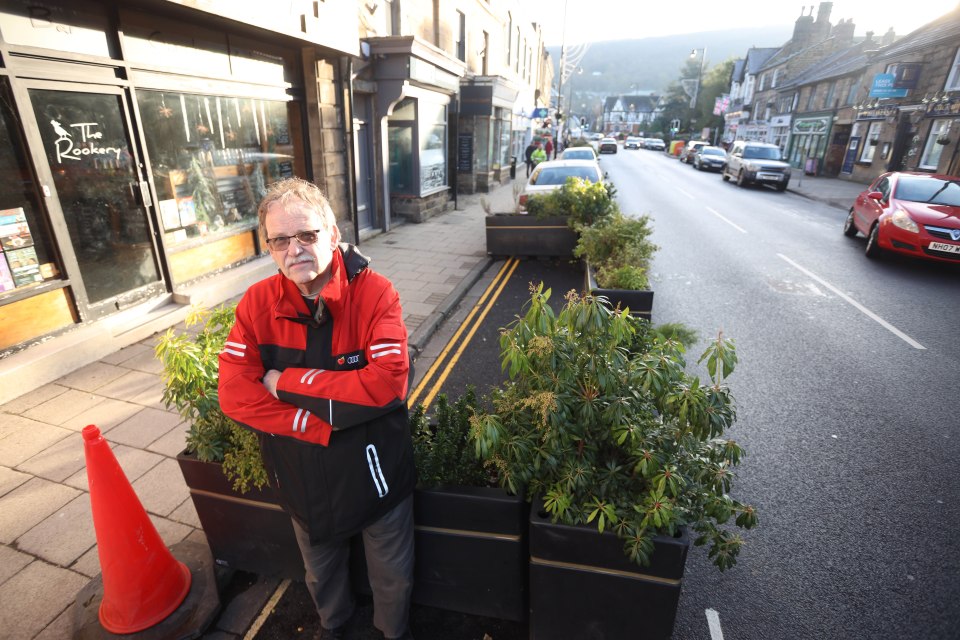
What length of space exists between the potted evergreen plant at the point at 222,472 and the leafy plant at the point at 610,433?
1269mm

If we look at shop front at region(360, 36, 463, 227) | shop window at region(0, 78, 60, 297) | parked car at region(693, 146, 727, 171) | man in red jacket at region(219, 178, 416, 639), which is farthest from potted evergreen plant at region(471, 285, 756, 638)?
parked car at region(693, 146, 727, 171)

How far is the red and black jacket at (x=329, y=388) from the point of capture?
1.95 metres

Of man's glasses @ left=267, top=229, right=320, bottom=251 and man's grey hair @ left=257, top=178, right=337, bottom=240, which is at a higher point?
man's grey hair @ left=257, top=178, right=337, bottom=240

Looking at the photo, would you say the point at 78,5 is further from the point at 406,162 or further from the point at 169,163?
the point at 406,162

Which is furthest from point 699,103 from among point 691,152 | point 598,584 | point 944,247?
point 598,584

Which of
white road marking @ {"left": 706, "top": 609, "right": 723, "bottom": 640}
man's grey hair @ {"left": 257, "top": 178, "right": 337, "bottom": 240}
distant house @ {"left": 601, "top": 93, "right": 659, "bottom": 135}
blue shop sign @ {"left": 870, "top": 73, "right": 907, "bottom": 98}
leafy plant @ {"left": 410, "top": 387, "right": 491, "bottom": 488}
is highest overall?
distant house @ {"left": 601, "top": 93, "right": 659, "bottom": 135}

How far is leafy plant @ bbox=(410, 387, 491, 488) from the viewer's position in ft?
7.88

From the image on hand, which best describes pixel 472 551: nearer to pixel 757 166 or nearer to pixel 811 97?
pixel 757 166

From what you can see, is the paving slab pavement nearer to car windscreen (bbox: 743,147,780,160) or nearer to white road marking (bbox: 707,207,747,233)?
white road marking (bbox: 707,207,747,233)

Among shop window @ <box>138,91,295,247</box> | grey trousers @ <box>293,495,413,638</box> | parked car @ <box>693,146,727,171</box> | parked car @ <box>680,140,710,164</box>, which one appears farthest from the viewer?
parked car @ <box>680,140,710,164</box>

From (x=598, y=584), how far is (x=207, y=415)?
6.98ft

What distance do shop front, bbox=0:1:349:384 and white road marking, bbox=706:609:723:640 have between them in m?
6.35

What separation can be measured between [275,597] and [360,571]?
58 centimetres

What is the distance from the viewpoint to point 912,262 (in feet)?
32.9
